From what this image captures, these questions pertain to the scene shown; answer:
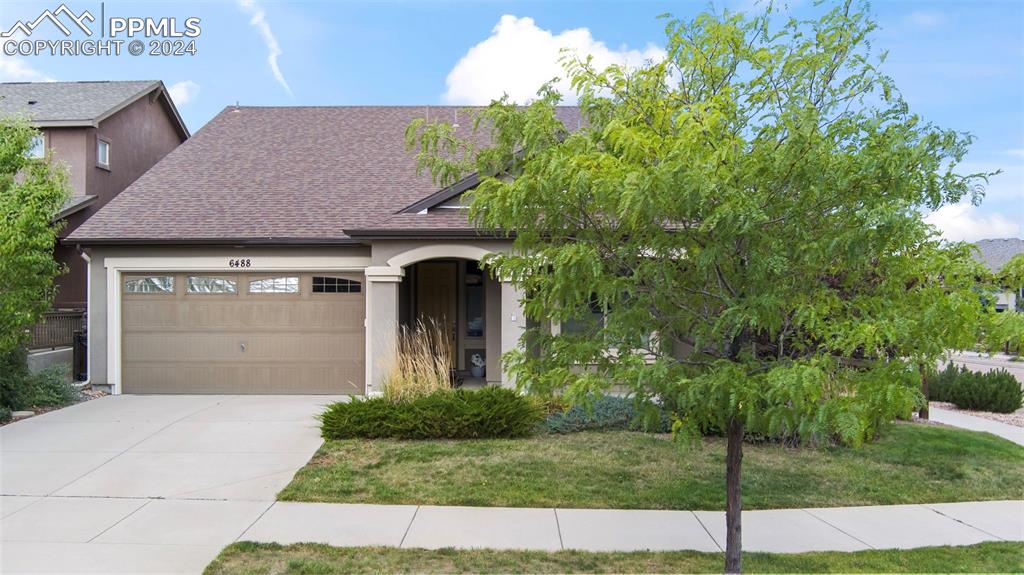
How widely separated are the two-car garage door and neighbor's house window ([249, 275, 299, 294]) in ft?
0.06

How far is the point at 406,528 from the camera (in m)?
6.39

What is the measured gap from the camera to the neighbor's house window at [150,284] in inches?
557

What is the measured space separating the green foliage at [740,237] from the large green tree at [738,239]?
0.05 feet

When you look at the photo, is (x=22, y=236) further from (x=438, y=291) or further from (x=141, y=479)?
(x=438, y=291)

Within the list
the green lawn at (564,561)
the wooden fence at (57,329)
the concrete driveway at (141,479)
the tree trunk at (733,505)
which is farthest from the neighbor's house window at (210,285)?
the tree trunk at (733,505)

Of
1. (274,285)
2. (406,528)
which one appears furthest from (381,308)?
(406,528)

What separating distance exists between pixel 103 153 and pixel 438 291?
33.8ft

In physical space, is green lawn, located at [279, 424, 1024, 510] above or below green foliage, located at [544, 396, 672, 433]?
below

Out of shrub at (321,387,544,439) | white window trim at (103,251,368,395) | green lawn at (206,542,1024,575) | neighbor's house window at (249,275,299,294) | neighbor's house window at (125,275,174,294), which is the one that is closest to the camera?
green lawn at (206,542,1024,575)

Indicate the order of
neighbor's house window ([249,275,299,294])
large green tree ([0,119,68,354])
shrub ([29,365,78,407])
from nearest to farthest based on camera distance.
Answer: large green tree ([0,119,68,354])
shrub ([29,365,78,407])
neighbor's house window ([249,275,299,294])

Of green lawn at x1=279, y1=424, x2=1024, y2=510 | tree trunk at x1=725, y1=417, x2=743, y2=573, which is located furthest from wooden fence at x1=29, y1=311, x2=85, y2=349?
tree trunk at x1=725, y1=417, x2=743, y2=573

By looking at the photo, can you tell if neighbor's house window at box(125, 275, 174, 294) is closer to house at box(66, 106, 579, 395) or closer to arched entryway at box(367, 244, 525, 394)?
house at box(66, 106, 579, 395)

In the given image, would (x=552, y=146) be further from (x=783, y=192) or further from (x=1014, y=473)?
(x=1014, y=473)

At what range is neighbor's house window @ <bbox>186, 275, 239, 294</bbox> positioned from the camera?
14055 millimetres
